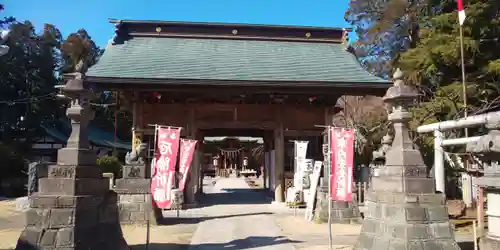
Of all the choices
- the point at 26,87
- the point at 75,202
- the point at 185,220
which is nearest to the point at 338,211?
the point at 185,220

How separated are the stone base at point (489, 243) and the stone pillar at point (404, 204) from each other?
76cm

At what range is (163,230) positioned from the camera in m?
10.6

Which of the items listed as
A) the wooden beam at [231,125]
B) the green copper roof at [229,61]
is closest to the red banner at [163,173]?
the green copper roof at [229,61]

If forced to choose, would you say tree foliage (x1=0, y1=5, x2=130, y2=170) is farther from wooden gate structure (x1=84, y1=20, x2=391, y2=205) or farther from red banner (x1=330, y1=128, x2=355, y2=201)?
red banner (x1=330, y1=128, x2=355, y2=201)

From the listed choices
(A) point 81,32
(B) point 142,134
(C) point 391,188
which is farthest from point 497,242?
(A) point 81,32

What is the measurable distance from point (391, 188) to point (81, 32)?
4094 cm

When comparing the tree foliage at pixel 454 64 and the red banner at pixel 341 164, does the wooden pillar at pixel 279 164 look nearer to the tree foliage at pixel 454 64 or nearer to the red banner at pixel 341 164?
the tree foliage at pixel 454 64

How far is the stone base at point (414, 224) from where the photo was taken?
6.50 m

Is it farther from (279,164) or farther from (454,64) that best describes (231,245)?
(454,64)

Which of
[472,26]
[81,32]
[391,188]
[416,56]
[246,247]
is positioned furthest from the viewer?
[81,32]

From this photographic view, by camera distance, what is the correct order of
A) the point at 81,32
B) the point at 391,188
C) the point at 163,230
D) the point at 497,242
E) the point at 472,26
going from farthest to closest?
the point at 81,32 < the point at 472,26 < the point at 163,230 < the point at 391,188 < the point at 497,242

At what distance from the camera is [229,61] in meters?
16.5

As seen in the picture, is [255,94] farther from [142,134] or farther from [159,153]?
[159,153]

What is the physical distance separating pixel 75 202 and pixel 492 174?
6264 millimetres
